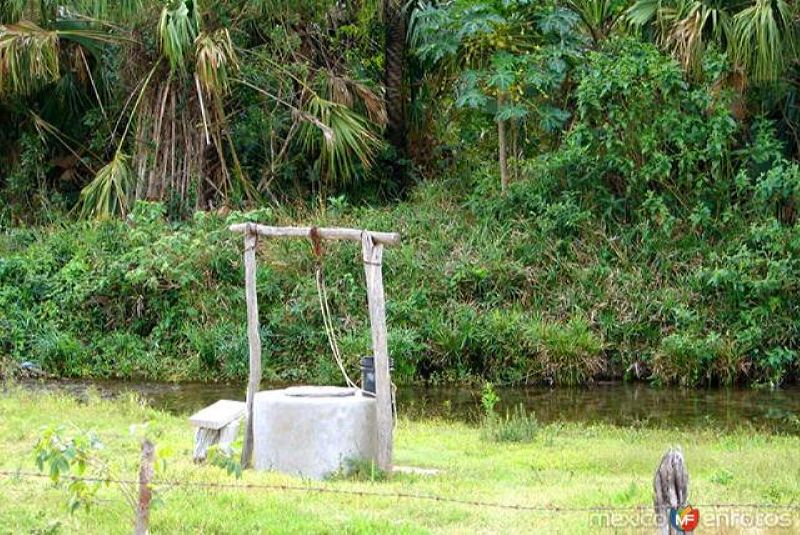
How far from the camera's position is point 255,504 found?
24.9 feet

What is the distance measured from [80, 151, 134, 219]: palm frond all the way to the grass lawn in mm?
7132

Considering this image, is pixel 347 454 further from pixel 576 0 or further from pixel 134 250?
pixel 576 0

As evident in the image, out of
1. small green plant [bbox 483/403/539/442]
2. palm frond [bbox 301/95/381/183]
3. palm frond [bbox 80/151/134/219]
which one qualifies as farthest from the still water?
palm frond [bbox 301/95/381/183]

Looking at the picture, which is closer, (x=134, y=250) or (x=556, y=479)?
(x=556, y=479)

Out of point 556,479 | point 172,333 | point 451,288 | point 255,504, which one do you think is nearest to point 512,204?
point 451,288

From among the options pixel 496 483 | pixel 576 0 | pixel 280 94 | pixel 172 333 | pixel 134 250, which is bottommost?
pixel 496 483

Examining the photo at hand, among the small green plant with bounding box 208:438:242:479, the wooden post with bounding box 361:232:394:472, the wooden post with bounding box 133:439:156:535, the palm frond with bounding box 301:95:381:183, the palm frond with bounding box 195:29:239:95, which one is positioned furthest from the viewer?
the palm frond with bounding box 301:95:381:183

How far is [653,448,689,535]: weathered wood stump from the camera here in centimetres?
562

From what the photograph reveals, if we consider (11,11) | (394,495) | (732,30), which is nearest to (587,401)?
(732,30)

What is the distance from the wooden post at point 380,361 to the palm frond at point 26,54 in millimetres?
10994

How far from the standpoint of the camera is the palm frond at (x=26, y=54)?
60.0ft

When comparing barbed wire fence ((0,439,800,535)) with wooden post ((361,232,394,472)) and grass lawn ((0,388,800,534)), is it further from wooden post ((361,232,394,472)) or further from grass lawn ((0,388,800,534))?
wooden post ((361,232,394,472))

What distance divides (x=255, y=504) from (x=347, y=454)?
1.43 m

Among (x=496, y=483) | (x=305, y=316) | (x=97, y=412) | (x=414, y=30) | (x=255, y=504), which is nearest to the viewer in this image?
(x=255, y=504)
